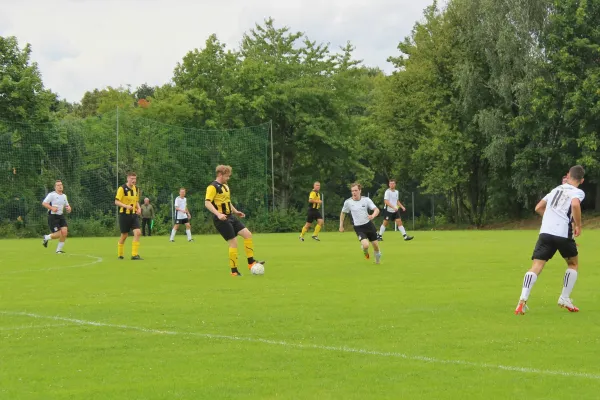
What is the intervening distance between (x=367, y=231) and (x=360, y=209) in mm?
572

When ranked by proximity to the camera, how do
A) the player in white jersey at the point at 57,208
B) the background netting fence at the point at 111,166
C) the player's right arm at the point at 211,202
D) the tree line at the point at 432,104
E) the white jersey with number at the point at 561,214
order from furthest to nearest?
the tree line at the point at 432,104 < the background netting fence at the point at 111,166 < the player in white jersey at the point at 57,208 < the player's right arm at the point at 211,202 < the white jersey with number at the point at 561,214

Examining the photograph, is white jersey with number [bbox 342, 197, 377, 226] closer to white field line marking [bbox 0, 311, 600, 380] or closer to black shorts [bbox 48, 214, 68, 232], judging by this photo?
black shorts [bbox 48, 214, 68, 232]

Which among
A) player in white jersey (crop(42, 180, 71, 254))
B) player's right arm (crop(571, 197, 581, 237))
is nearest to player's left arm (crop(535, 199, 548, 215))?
player's right arm (crop(571, 197, 581, 237))

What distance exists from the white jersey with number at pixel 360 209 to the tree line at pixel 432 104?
25.8 m

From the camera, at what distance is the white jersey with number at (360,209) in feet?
65.2

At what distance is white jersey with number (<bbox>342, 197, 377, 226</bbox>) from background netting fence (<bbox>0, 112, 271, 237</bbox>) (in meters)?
25.0

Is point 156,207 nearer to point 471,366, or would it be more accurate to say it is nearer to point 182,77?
point 182,77

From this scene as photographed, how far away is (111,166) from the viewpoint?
4322 centimetres

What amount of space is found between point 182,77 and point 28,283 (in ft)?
138

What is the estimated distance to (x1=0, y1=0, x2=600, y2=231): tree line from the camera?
47750mm

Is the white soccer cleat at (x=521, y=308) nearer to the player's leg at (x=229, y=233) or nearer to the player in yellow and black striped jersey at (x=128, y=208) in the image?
the player's leg at (x=229, y=233)

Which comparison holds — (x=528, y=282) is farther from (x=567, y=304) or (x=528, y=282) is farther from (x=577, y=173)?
(x=577, y=173)

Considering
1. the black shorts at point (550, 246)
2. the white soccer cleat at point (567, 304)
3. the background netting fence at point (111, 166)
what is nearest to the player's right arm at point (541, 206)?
the black shorts at point (550, 246)

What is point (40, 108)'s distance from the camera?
1799 inches
